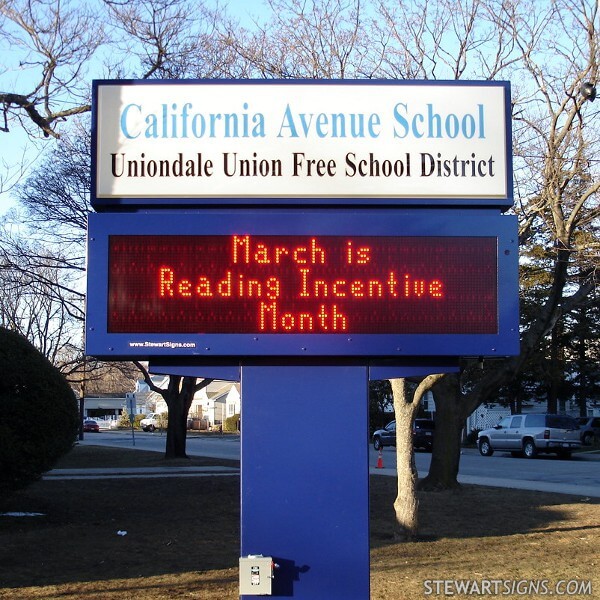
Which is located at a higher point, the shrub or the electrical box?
the shrub

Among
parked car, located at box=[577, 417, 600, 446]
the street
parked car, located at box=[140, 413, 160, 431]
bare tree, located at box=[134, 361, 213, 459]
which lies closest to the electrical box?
the street

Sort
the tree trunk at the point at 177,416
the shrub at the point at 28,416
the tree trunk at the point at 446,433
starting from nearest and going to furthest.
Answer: the shrub at the point at 28,416
the tree trunk at the point at 446,433
the tree trunk at the point at 177,416

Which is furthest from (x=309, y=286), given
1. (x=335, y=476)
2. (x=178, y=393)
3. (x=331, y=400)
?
(x=178, y=393)

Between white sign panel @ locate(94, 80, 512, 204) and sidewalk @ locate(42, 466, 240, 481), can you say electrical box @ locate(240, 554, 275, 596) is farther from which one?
sidewalk @ locate(42, 466, 240, 481)

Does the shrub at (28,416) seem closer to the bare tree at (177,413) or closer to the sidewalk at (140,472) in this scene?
the sidewalk at (140,472)

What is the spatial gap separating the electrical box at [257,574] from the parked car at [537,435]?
2845cm

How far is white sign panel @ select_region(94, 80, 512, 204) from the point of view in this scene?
20.2ft

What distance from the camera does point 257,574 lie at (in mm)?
5816

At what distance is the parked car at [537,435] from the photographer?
32.7 metres

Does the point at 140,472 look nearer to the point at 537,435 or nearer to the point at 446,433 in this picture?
the point at 446,433

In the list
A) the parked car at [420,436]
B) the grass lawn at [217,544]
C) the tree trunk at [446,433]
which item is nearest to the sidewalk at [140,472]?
the grass lawn at [217,544]

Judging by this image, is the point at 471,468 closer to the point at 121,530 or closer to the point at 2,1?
the point at 121,530

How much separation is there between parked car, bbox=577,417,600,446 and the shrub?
96.0 ft

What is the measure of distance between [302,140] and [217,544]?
6.99m
